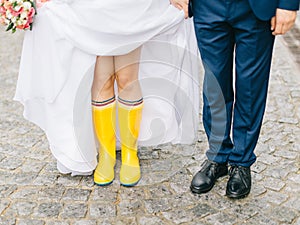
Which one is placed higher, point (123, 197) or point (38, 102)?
point (38, 102)

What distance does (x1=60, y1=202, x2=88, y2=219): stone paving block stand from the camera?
3.24 metres

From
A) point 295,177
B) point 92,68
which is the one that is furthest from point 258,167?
point 92,68

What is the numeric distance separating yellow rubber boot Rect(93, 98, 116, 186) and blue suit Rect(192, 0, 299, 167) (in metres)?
0.59

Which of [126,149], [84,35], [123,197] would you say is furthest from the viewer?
[126,149]

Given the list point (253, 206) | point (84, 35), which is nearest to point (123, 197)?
point (253, 206)

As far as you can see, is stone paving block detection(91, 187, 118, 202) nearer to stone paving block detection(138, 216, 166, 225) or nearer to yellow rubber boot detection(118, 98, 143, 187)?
yellow rubber boot detection(118, 98, 143, 187)

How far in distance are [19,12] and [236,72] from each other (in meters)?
1.28

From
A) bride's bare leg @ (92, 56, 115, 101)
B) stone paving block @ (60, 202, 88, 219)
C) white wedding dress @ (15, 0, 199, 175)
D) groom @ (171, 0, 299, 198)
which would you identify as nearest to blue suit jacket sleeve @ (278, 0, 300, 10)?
groom @ (171, 0, 299, 198)

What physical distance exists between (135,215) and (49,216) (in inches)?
19.6

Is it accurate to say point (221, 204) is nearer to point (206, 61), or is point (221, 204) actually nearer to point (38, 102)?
point (206, 61)

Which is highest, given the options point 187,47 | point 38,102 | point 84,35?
point 84,35

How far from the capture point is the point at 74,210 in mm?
3293

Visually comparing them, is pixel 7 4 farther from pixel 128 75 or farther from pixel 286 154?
pixel 286 154

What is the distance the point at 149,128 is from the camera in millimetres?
3820
